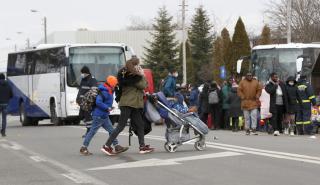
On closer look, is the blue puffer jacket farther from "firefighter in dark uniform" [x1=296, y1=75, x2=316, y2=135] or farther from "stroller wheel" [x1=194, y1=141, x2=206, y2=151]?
"firefighter in dark uniform" [x1=296, y1=75, x2=316, y2=135]

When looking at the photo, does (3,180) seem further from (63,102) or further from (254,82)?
(63,102)

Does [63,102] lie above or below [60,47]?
below

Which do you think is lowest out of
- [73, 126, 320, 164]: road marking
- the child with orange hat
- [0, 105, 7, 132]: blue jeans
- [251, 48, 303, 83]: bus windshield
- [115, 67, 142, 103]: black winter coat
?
[73, 126, 320, 164]: road marking

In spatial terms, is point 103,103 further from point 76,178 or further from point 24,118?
point 24,118

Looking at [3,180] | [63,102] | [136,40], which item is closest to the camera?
[3,180]

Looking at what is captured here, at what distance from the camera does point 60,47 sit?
2875 cm

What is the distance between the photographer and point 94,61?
2812 cm

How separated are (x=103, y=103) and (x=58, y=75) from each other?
14820 millimetres

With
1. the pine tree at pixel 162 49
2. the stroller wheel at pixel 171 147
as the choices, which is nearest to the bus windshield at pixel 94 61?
the stroller wheel at pixel 171 147

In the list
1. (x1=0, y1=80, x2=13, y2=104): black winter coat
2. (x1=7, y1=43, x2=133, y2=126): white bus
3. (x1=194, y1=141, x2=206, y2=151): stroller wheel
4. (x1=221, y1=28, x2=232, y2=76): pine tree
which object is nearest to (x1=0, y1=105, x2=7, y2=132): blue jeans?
(x1=0, y1=80, x2=13, y2=104): black winter coat

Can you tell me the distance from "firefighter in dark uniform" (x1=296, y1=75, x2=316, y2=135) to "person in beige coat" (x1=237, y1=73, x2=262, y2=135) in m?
1.17

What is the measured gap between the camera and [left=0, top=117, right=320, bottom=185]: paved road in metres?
10.5

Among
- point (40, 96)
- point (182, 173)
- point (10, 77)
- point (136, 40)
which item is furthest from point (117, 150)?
point (136, 40)

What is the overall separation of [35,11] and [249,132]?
5127 cm
